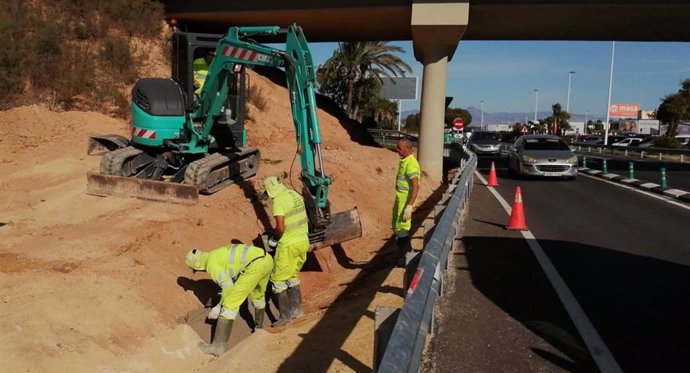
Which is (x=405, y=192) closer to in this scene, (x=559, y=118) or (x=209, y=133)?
(x=209, y=133)

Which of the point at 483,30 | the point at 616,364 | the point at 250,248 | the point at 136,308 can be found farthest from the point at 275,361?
the point at 483,30

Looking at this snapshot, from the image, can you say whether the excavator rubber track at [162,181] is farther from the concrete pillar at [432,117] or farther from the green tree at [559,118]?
the green tree at [559,118]

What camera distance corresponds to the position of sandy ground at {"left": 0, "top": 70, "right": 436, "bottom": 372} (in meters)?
6.02

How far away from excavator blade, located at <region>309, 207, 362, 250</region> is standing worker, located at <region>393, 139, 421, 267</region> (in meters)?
1.16

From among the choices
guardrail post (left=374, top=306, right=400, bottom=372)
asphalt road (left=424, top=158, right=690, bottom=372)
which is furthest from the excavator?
guardrail post (left=374, top=306, right=400, bottom=372)

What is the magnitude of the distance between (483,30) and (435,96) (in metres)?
4.02

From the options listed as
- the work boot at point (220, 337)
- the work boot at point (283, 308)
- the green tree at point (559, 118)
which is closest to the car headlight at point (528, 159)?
the work boot at point (283, 308)

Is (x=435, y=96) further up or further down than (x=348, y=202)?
further up

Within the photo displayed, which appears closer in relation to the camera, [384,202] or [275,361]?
[275,361]

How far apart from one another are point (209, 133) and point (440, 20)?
35.1 ft

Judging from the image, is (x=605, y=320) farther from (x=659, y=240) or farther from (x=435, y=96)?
(x=435, y=96)

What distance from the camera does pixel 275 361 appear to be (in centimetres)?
614

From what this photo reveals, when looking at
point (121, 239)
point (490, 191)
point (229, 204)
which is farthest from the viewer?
point (490, 191)

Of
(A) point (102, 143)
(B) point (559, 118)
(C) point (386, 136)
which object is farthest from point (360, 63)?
(B) point (559, 118)
